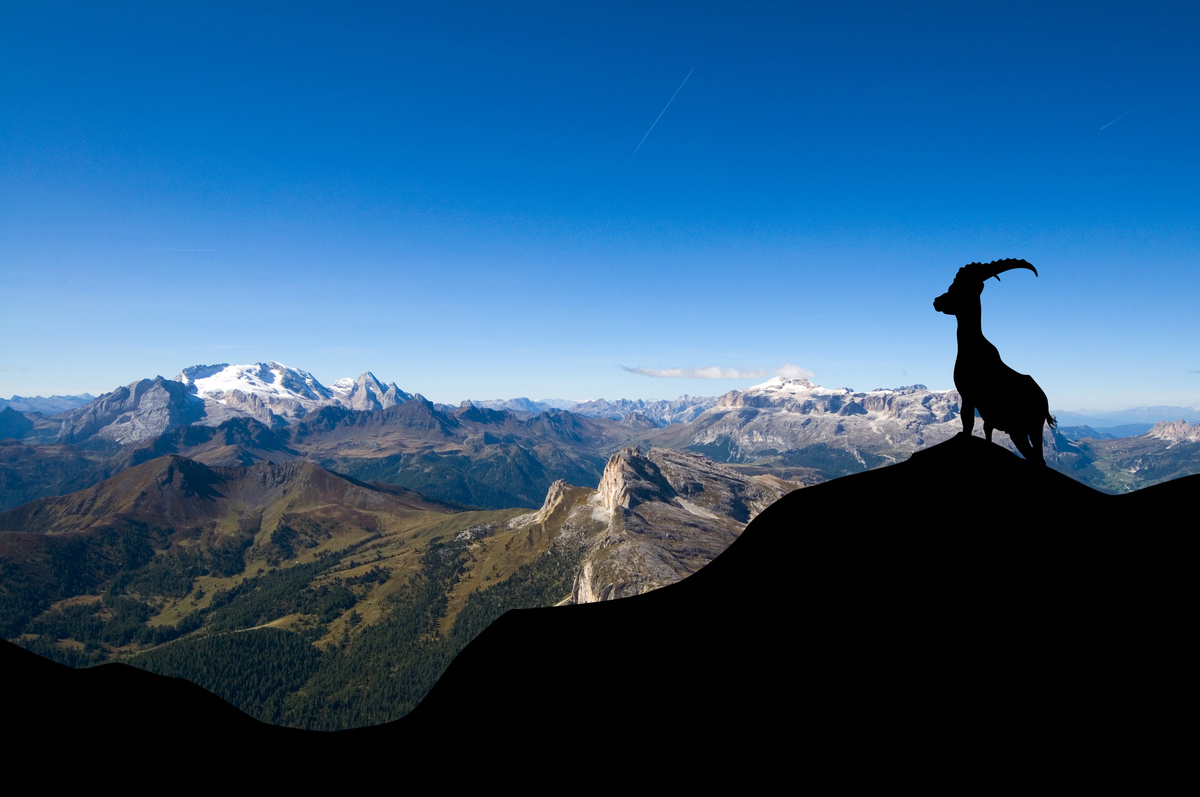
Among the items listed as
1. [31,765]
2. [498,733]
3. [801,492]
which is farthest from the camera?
[801,492]

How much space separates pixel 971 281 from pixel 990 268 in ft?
2.54

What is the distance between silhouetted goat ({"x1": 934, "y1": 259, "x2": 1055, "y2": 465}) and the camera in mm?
20062

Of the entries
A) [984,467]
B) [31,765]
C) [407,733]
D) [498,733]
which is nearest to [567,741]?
[498,733]

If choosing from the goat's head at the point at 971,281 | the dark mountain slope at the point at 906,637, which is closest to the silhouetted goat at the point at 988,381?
the goat's head at the point at 971,281

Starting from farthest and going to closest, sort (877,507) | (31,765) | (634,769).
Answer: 1. (877,507)
2. (634,769)
3. (31,765)

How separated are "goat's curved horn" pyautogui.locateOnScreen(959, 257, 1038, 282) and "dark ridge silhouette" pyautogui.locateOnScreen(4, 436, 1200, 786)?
7838 mm

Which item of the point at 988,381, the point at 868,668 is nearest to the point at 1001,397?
the point at 988,381

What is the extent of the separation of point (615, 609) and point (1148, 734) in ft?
44.1

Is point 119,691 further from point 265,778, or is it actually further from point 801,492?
point 801,492

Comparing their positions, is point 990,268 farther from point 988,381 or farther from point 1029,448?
point 1029,448

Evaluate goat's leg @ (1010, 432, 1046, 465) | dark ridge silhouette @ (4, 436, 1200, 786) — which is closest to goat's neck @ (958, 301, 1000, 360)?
goat's leg @ (1010, 432, 1046, 465)

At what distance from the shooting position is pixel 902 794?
1012cm

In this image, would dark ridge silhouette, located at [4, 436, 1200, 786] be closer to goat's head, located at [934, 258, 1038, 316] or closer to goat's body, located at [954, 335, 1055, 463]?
goat's body, located at [954, 335, 1055, 463]

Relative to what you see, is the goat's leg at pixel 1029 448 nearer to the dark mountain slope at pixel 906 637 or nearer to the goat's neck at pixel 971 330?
the dark mountain slope at pixel 906 637
